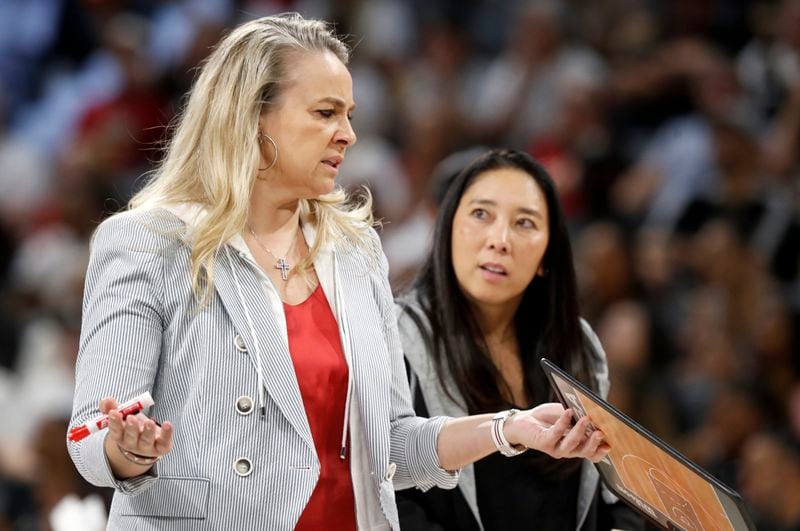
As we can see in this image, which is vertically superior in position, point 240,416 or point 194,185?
point 194,185

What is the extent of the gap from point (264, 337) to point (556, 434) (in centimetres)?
54

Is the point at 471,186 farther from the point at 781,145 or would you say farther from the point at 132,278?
the point at 781,145

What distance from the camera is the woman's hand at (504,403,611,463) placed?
239 cm

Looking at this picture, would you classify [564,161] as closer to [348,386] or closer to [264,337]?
[348,386]

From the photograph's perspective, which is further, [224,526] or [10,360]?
[10,360]

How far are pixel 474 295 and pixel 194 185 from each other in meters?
0.87

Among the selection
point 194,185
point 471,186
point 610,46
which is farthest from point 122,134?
point 194,185

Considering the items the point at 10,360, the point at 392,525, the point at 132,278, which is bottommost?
the point at 10,360

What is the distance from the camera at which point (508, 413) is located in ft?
8.43

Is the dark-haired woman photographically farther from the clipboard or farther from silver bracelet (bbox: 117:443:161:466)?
silver bracelet (bbox: 117:443:161:466)

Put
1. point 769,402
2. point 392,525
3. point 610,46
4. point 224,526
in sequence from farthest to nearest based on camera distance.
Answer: point 610,46 < point 769,402 < point 392,525 < point 224,526

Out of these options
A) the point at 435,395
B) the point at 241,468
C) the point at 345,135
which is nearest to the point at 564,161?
the point at 435,395

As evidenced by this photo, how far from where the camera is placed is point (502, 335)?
3275mm

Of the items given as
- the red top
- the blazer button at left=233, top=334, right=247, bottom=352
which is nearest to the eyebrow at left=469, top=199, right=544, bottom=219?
the red top
